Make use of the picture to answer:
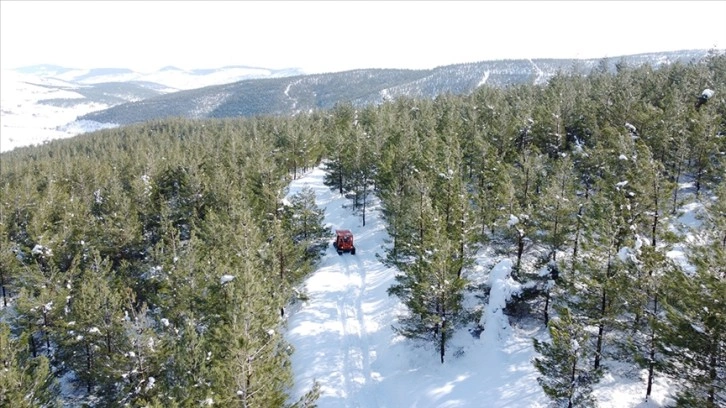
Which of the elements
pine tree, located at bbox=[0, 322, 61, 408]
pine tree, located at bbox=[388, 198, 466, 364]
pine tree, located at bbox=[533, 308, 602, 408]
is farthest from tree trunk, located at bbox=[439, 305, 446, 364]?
pine tree, located at bbox=[0, 322, 61, 408]

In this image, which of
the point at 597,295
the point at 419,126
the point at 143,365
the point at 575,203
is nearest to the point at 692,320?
the point at 597,295

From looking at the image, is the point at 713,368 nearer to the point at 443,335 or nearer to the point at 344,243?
the point at 443,335

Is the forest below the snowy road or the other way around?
the other way around

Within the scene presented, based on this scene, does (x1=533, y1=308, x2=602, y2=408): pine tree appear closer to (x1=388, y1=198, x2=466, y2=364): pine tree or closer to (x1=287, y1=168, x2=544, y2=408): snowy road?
(x1=287, y1=168, x2=544, y2=408): snowy road

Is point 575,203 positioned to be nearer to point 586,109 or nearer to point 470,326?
point 470,326

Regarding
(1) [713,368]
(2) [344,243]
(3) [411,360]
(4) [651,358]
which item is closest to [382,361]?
(3) [411,360]

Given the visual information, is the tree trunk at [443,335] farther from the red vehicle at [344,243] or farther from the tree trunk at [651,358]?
the red vehicle at [344,243]
